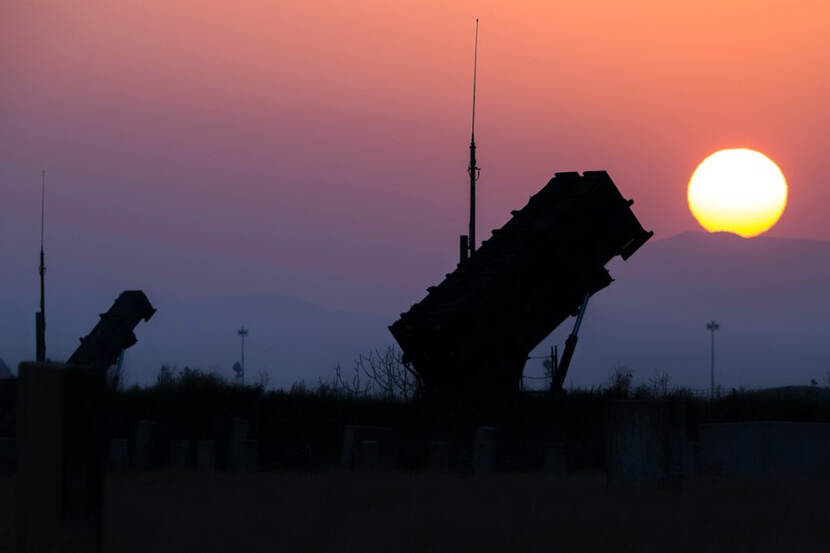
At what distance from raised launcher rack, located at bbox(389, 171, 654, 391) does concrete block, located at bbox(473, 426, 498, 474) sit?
2424 mm

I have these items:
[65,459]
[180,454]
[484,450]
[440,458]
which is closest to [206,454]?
[180,454]

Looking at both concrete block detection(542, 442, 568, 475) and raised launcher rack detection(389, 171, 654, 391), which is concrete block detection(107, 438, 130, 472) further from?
concrete block detection(542, 442, 568, 475)

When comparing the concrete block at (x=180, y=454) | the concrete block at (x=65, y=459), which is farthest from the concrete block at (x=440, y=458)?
the concrete block at (x=65, y=459)

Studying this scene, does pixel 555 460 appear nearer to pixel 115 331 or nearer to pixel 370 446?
pixel 370 446

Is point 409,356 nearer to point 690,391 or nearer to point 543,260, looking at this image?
point 543,260

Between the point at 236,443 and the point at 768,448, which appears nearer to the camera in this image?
the point at 768,448

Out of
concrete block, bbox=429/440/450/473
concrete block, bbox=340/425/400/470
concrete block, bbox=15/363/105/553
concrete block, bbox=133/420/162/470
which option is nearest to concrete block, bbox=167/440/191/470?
concrete block, bbox=133/420/162/470

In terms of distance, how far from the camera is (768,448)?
22953mm

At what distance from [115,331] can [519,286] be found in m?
11.9

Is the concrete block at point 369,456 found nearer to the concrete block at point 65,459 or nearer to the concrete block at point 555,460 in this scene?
the concrete block at point 555,460

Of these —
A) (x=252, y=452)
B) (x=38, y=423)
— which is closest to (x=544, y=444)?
(x=252, y=452)

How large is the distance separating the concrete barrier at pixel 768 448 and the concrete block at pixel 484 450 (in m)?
3.86

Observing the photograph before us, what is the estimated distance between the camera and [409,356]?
26.6 m

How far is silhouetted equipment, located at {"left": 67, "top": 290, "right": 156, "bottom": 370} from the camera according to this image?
3189 cm
